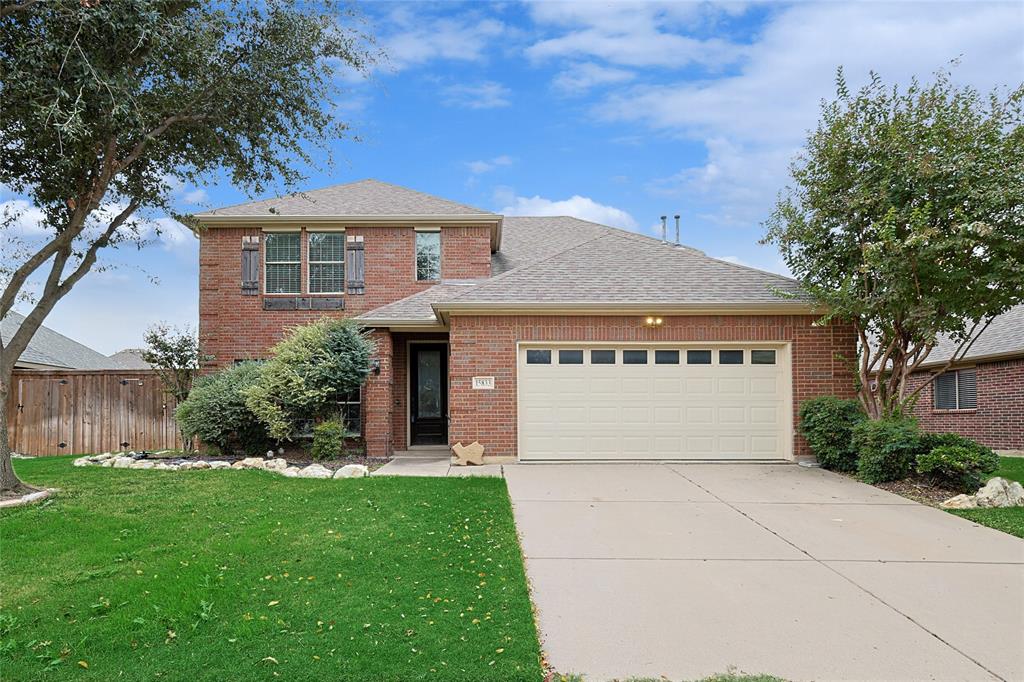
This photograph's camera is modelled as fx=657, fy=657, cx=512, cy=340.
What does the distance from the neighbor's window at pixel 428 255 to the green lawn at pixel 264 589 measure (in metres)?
7.89

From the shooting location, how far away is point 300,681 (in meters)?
3.53

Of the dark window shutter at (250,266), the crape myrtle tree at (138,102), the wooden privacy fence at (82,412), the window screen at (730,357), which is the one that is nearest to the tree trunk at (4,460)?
the crape myrtle tree at (138,102)

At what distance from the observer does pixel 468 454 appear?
1156 cm

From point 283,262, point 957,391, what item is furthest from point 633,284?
point 957,391

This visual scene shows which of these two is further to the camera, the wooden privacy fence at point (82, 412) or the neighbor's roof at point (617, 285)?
the wooden privacy fence at point (82, 412)

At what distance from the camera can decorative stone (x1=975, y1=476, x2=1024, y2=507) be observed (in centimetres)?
813

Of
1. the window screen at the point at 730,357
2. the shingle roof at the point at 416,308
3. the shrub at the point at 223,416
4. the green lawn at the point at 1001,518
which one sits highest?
the shingle roof at the point at 416,308

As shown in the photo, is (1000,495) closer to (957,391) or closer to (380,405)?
(380,405)

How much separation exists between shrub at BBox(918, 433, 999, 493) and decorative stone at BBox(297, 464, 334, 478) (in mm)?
8676

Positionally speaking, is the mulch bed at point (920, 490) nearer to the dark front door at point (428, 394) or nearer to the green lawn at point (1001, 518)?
the green lawn at point (1001, 518)

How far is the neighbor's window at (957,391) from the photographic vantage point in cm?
1772

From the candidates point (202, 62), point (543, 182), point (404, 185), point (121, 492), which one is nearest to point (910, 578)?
point (121, 492)

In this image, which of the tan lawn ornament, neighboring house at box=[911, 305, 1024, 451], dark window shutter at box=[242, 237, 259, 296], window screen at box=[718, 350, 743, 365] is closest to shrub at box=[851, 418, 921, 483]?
window screen at box=[718, 350, 743, 365]

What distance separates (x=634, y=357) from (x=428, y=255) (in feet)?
19.7
